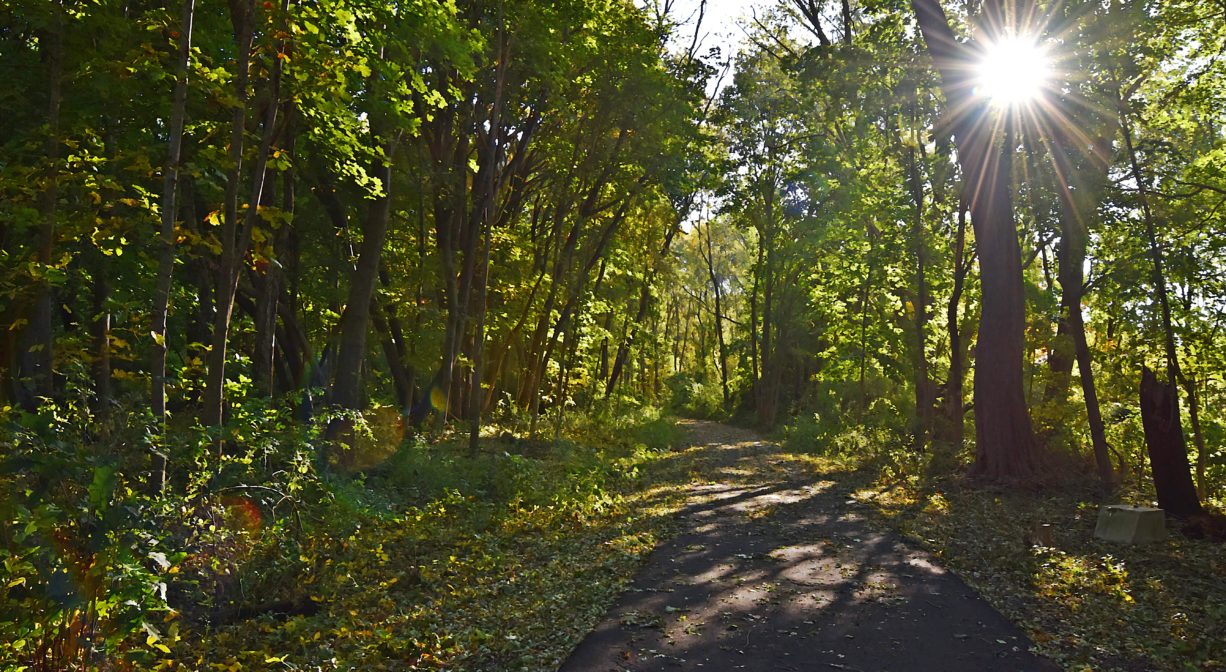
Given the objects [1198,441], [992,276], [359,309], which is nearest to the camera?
[992,276]

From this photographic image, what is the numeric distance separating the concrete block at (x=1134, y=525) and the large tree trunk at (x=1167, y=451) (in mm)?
1212

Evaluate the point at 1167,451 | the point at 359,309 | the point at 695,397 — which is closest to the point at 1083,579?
the point at 1167,451

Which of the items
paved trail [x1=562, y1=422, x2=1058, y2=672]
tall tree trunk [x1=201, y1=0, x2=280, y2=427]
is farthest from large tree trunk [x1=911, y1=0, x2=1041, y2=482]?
tall tree trunk [x1=201, y1=0, x2=280, y2=427]

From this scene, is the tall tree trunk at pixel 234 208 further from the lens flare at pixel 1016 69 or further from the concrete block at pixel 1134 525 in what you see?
the lens flare at pixel 1016 69

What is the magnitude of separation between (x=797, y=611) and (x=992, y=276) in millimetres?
9599

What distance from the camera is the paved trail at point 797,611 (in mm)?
5469

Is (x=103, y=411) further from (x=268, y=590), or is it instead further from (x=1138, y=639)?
(x=1138, y=639)

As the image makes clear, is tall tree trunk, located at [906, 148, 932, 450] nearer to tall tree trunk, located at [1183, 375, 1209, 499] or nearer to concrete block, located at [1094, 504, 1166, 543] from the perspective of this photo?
tall tree trunk, located at [1183, 375, 1209, 499]

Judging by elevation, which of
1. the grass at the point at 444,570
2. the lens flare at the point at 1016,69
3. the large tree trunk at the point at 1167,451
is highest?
the lens flare at the point at 1016,69

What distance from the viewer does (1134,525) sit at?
893 centimetres

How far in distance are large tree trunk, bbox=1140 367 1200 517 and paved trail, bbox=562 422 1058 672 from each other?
3928 mm

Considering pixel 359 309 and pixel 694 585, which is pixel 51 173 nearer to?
pixel 359 309

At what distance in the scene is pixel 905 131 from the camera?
19609 mm

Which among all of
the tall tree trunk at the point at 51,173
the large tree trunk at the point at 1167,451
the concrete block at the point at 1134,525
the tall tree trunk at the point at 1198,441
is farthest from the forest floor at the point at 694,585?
the tall tree trunk at the point at 51,173
